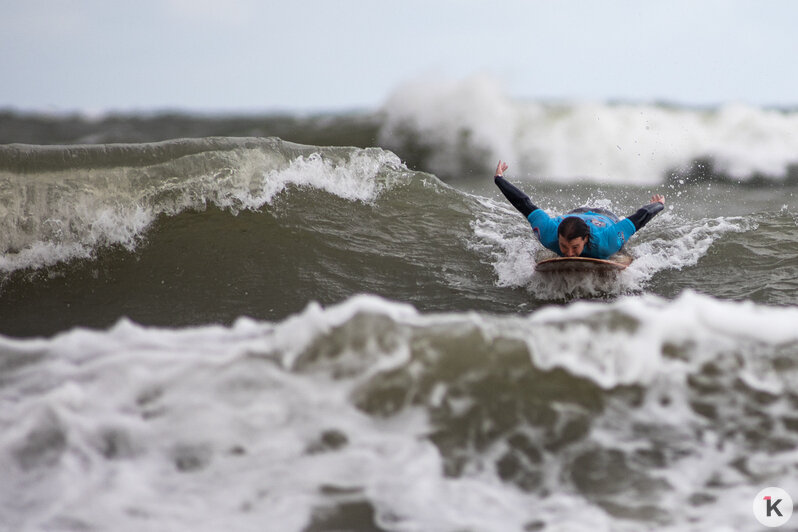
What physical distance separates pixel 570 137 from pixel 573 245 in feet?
26.6

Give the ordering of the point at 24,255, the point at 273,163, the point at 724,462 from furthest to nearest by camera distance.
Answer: the point at 273,163, the point at 24,255, the point at 724,462

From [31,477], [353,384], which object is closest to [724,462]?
[353,384]

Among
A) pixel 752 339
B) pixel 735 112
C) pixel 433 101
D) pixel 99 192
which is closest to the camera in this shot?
pixel 752 339

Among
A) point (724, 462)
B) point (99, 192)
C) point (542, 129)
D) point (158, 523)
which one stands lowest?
point (158, 523)

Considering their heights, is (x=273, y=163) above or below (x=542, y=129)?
below

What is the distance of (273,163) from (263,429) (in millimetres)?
4101

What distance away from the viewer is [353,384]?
3584 mm

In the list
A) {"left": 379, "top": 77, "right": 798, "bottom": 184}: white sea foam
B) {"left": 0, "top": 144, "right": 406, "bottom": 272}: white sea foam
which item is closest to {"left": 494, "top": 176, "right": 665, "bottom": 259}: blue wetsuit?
{"left": 0, "top": 144, "right": 406, "bottom": 272}: white sea foam

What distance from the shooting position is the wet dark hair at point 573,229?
5.57 meters

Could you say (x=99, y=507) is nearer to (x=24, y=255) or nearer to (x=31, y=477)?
(x=31, y=477)

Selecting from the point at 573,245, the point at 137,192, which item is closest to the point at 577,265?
the point at 573,245

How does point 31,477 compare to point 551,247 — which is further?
point 551,247

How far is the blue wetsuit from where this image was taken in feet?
18.8

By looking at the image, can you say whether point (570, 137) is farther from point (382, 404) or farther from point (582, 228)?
point (382, 404)
